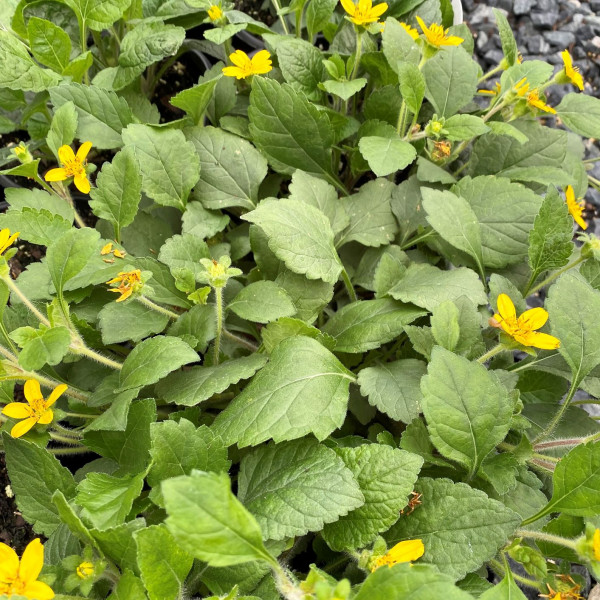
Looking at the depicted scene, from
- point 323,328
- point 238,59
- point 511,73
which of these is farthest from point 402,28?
point 323,328

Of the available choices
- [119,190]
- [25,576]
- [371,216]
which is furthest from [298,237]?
[25,576]

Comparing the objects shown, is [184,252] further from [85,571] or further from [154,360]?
[85,571]

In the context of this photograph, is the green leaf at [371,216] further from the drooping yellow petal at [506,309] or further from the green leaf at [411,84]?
the drooping yellow petal at [506,309]

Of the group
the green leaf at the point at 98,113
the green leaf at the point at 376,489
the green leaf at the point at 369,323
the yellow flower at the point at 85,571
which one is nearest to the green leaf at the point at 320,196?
the green leaf at the point at 369,323

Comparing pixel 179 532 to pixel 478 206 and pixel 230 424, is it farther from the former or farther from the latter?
pixel 478 206

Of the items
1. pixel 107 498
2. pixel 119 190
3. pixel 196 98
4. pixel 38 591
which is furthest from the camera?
pixel 196 98

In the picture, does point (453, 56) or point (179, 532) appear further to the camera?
point (453, 56)

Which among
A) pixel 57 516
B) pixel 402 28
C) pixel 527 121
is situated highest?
pixel 402 28
